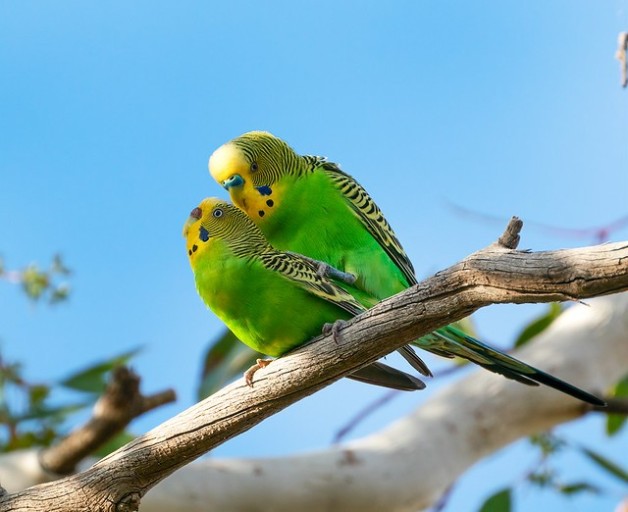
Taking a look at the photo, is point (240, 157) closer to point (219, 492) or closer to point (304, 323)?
point (304, 323)

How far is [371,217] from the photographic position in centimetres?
343

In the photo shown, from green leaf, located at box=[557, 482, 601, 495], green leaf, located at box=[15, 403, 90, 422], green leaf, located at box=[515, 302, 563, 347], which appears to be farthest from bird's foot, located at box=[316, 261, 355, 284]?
green leaf, located at box=[515, 302, 563, 347]

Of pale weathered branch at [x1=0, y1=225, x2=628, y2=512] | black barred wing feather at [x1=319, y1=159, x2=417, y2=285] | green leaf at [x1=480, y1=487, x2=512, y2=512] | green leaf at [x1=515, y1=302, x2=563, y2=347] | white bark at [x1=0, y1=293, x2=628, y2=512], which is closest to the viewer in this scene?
pale weathered branch at [x1=0, y1=225, x2=628, y2=512]

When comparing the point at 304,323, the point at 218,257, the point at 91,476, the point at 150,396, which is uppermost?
the point at 150,396

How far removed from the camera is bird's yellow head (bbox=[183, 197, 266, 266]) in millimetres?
2986

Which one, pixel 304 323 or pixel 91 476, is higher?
pixel 304 323

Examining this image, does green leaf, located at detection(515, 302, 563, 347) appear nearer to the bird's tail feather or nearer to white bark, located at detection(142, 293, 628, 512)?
white bark, located at detection(142, 293, 628, 512)

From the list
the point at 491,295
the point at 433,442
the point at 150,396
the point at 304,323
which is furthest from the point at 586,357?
the point at 491,295

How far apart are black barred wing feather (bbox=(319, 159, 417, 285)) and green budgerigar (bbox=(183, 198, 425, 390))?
487mm

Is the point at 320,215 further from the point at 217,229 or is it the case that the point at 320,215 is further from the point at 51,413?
the point at 51,413

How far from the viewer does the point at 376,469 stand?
4762 millimetres

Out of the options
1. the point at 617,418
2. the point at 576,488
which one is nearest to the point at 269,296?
the point at 576,488

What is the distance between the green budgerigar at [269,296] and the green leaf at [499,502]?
6.99 ft

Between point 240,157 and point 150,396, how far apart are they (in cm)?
158
